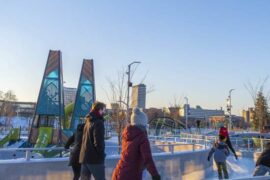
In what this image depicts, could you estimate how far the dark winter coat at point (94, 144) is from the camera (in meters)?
5.52

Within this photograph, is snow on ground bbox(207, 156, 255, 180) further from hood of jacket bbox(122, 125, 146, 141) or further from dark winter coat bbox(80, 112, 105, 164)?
hood of jacket bbox(122, 125, 146, 141)

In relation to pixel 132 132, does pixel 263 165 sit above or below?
below

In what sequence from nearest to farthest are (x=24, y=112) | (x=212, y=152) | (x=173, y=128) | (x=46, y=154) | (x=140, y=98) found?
(x=212, y=152)
(x=46, y=154)
(x=140, y=98)
(x=173, y=128)
(x=24, y=112)

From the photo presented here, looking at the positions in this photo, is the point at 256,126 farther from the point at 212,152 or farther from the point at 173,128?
the point at 212,152

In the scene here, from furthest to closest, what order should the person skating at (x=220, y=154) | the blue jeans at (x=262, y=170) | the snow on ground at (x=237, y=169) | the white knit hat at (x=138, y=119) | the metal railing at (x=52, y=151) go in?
the snow on ground at (x=237, y=169), the person skating at (x=220, y=154), the metal railing at (x=52, y=151), the blue jeans at (x=262, y=170), the white knit hat at (x=138, y=119)

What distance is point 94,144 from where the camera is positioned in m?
5.55

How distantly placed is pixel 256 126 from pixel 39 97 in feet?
123

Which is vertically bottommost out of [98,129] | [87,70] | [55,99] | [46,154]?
[46,154]

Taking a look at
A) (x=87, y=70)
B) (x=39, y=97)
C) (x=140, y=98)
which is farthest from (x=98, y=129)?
(x=140, y=98)

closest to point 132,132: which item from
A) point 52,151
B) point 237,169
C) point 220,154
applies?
point 220,154

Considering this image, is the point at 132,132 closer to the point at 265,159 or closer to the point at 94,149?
the point at 94,149

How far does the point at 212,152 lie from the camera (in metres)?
10.7

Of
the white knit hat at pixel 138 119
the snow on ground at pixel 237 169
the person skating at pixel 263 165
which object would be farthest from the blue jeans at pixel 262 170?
the snow on ground at pixel 237 169

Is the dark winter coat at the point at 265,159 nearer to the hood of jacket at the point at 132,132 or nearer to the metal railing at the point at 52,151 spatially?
the hood of jacket at the point at 132,132
